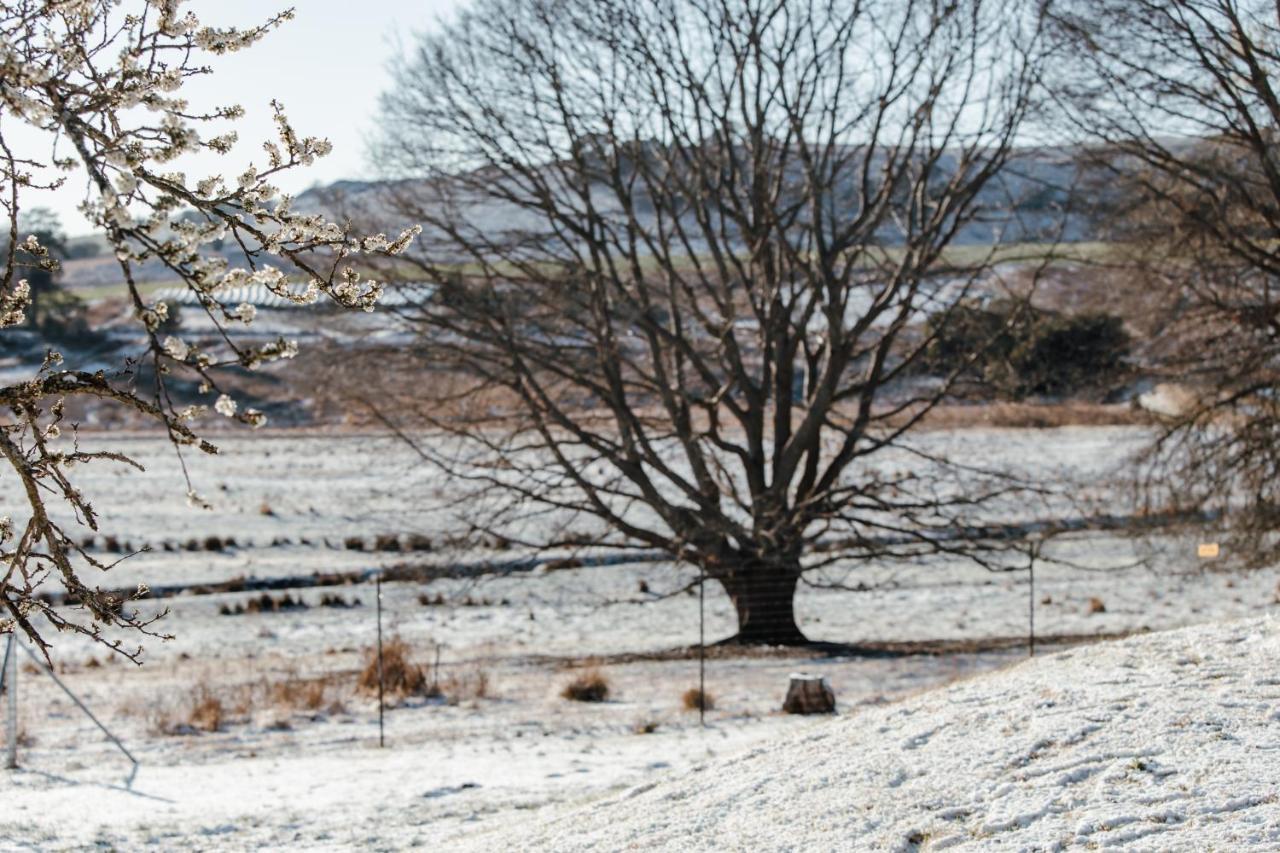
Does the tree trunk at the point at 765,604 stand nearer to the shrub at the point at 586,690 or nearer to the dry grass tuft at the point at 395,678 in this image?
the shrub at the point at 586,690

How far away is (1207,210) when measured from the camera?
53.8 feet

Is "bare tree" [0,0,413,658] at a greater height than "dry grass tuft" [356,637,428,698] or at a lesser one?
greater

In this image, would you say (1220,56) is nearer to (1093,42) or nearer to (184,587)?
(1093,42)

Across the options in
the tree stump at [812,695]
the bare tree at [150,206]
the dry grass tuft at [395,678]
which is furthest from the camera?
the dry grass tuft at [395,678]

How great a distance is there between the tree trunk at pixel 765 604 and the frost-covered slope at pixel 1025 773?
8.01 metres

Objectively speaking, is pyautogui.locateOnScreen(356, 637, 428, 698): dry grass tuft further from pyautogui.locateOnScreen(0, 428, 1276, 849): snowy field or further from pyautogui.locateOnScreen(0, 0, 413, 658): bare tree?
pyautogui.locateOnScreen(0, 0, 413, 658): bare tree

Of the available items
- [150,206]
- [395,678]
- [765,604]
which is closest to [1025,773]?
[150,206]

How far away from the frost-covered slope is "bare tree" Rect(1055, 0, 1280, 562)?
24.2ft

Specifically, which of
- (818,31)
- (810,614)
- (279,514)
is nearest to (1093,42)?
(818,31)

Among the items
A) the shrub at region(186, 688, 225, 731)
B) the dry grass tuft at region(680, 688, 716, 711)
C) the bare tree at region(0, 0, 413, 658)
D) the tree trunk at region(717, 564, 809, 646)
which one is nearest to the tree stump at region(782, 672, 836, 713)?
the dry grass tuft at region(680, 688, 716, 711)

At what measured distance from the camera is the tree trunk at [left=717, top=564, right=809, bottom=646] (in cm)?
1769

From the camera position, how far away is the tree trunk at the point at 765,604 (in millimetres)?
17688

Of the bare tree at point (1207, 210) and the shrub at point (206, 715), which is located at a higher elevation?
the bare tree at point (1207, 210)

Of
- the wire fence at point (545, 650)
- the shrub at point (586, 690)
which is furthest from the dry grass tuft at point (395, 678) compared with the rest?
the shrub at point (586, 690)
